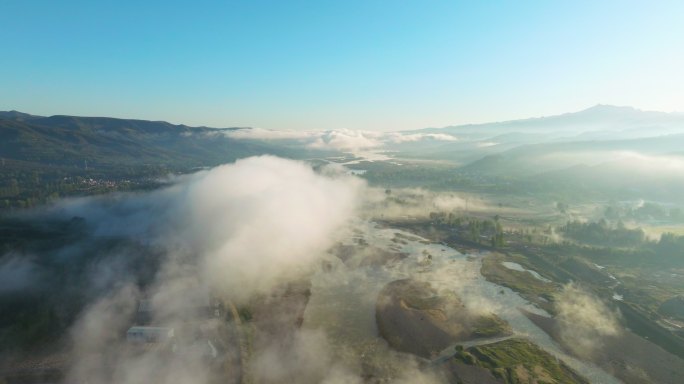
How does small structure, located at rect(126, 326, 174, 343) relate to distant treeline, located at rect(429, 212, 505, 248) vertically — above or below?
above

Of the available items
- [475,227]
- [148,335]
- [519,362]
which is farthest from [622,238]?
[148,335]

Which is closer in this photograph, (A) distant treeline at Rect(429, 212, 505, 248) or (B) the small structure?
(B) the small structure

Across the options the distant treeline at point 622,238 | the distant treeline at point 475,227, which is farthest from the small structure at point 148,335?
the distant treeline at point 622,238

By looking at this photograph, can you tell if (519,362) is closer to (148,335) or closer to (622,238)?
(148,335)

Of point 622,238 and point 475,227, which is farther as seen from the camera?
point 475,227

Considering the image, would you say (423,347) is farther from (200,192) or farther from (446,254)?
(200,192)

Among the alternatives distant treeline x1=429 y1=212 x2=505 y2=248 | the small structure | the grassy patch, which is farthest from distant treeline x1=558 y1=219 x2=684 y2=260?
the small structure

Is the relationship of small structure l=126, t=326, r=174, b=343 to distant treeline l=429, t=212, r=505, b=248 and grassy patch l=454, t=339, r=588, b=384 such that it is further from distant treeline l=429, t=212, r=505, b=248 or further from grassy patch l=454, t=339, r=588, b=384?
distant treeline l=429, t=212, r=505, b=248

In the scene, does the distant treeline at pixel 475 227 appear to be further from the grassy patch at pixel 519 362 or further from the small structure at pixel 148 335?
the small structure at pixel 148 335

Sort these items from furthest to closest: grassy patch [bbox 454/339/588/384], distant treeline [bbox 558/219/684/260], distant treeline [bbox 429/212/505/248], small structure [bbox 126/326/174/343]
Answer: distant treeline [bbox 429/212/505/248]
distant treeline [bbox 558/219/684/260]
small structure [bbox 126/326/174/343]
grassy patch [bbox 454/339/588/384]
